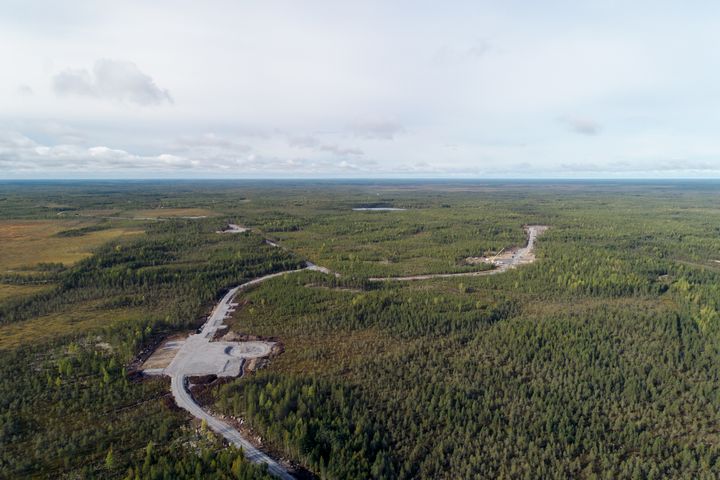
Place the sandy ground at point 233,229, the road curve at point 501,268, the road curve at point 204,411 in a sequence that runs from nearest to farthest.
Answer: the road curve at point 204,411 → the road curve at point 501,268 → the sandy ground at point 233,229

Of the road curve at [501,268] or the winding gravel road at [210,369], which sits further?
the road curve at [501,268]

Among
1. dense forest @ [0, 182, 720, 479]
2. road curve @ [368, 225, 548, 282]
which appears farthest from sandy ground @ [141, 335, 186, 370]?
road curve @ [368, 225, 548, 282]

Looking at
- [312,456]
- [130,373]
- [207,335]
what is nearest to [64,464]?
[130,373]

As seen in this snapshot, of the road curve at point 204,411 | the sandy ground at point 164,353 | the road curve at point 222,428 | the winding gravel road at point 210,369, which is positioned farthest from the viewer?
the sandy ground at point 164,353

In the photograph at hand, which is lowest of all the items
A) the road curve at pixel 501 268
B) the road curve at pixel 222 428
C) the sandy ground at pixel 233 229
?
the road curve at pixel 222 428

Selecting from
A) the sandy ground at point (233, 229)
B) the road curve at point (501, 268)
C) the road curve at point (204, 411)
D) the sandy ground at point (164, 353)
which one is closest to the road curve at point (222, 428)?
the road curve at point (204, 411)

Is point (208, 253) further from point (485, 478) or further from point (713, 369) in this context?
point (713, 369)

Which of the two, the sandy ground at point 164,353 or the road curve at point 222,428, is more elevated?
the sandy ground at point 164,353

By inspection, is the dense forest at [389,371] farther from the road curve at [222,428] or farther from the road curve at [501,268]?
the road curve at [501,268]
